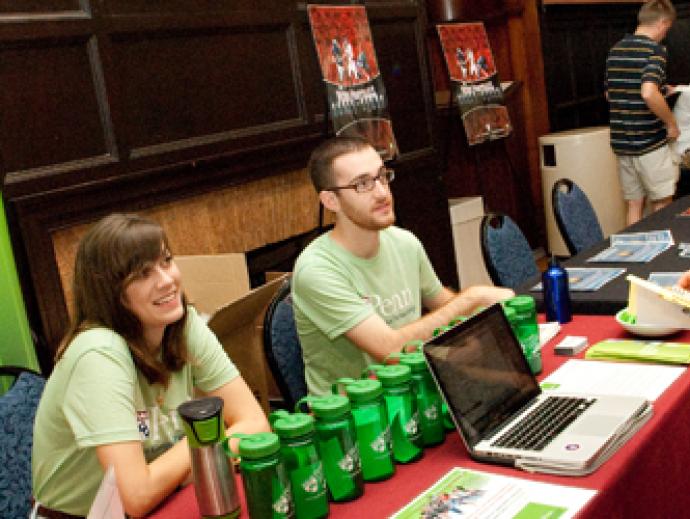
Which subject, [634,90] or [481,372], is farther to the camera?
[634,90]

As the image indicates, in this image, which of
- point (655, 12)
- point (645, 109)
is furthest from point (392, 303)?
point (655, 12)

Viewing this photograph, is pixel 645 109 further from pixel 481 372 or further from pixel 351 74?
pixel 481 372

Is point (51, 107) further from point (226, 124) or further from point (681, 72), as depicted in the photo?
point (681, 72)

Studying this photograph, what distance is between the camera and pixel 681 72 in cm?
860

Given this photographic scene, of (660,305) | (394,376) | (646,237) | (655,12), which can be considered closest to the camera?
(394,376)

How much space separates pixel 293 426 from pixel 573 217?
2778mm

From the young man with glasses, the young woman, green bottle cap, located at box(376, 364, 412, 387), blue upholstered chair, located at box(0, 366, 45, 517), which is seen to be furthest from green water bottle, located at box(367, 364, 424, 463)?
blue upholstered chair, located at box(0, 366, 45, 517)

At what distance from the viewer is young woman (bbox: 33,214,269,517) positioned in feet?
5.42

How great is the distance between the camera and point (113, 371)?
169 centimetres

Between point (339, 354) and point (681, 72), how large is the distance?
7.48 meters

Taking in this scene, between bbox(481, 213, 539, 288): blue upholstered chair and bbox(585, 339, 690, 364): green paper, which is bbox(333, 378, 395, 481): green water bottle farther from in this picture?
bbox(481, 213, 539, 288): blue upholstered chair

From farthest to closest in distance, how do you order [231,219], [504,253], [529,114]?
[529,114] < [231,219] < [504,253]

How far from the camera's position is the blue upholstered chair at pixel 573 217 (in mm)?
3689

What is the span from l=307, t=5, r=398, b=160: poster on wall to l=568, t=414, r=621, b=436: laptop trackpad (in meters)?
2.52
